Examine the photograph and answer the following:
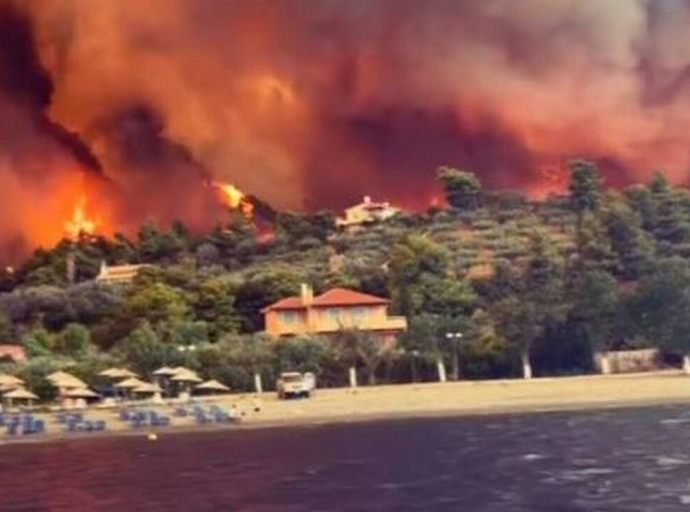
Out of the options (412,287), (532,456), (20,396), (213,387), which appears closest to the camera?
(532,456)

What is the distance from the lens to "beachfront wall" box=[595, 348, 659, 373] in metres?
60.4

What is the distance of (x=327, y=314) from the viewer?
230ft

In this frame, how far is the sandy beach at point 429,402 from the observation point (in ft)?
149

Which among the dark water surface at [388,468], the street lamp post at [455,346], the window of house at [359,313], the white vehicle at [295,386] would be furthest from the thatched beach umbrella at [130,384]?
the window of house at [359,313]

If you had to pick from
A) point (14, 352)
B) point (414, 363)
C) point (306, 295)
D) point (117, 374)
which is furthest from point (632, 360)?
point (14, 352)

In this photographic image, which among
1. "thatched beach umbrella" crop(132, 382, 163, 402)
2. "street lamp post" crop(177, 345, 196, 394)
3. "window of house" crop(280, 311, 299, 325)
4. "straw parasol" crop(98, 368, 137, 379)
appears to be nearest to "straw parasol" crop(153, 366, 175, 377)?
"thatched beach umbrella" crop(132, 382, 163, 402)

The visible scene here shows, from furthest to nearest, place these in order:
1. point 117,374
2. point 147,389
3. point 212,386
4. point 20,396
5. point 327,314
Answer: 1. point 327,314
2. point 212,386
3. point 117,374
4. point 147,389
5. point 20,396

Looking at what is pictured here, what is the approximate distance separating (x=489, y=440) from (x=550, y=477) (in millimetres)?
8281

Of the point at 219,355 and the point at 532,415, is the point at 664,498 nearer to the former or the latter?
the point at 532,415

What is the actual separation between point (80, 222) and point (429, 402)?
62.6m

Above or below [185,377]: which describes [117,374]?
above

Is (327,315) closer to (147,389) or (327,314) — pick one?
→ (327,314)

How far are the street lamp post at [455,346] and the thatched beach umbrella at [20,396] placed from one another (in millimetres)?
18132

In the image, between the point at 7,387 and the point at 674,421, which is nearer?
the point at 674,421
